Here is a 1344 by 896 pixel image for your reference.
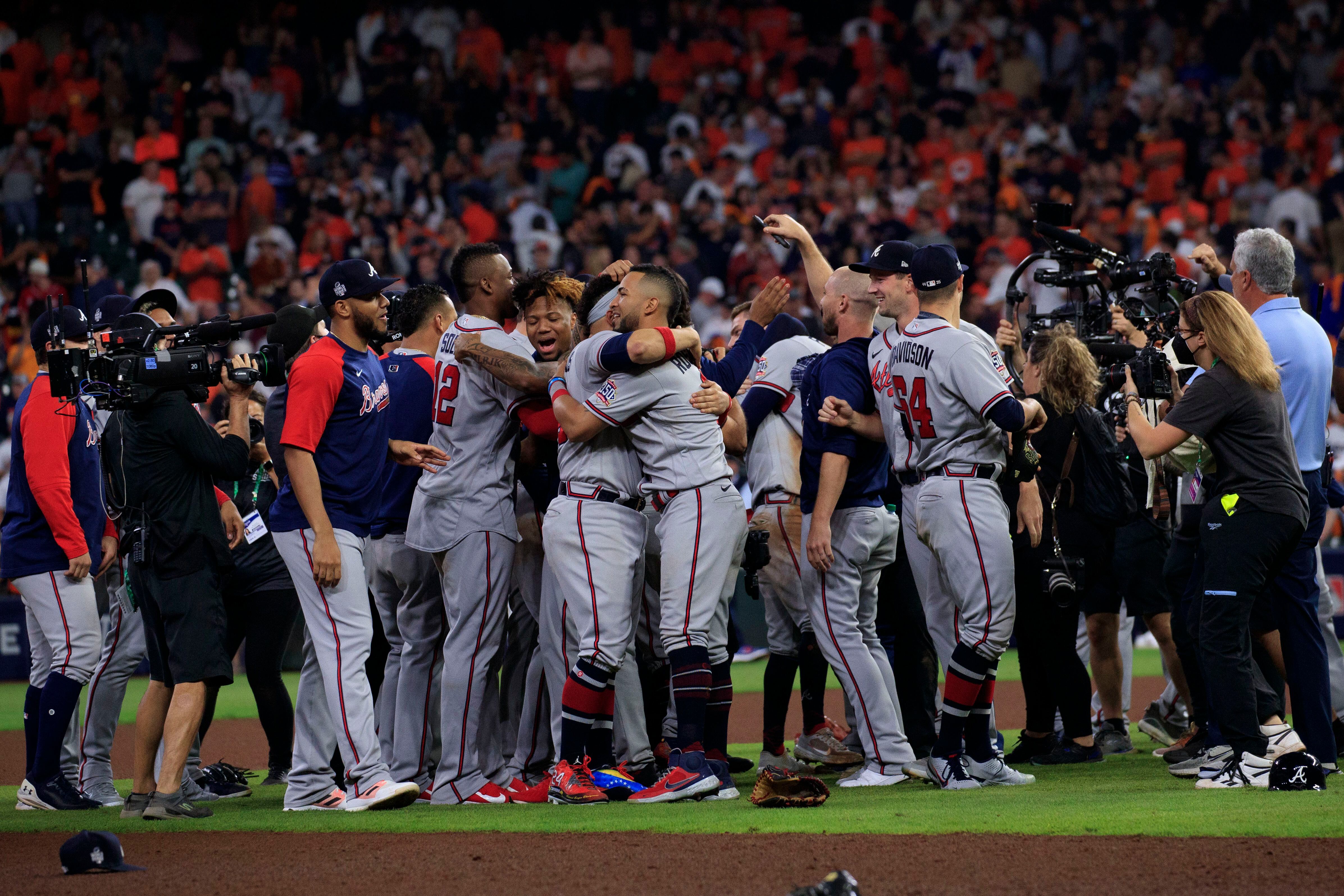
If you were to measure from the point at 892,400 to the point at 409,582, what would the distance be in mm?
2349

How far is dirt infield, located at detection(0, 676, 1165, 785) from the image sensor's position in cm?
833

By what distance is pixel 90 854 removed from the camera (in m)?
4.84

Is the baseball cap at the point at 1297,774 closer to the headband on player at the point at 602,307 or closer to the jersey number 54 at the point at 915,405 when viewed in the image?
the jersey number 54 at the point at 915,405

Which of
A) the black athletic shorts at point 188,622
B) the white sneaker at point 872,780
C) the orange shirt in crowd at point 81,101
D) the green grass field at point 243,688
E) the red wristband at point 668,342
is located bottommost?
the green grass field at point 243,688

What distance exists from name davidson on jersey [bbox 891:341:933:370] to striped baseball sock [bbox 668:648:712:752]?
153 centimetres

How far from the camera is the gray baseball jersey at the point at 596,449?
6.05 m

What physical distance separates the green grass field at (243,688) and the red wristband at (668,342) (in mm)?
5149

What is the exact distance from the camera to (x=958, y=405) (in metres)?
6.05

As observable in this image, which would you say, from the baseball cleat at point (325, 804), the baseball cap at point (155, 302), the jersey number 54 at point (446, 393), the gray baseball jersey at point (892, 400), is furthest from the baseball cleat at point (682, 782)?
the baseball cap at point (155, 302)

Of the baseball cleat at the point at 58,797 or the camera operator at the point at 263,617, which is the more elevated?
the camera operator at the point at 263,617

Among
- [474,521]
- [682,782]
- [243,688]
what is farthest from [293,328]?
[243,688]

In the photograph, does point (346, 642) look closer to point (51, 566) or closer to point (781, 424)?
point (51, 566)

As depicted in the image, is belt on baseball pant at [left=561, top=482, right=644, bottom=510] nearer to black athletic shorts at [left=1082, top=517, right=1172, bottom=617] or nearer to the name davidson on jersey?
the name davidson on jersey

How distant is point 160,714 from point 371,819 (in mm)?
1250
